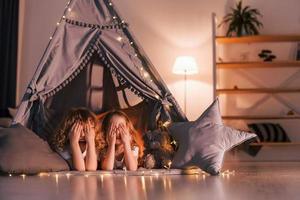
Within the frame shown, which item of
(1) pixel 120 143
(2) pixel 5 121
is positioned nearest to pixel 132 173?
(1) pixel 120 143

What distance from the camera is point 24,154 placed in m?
2.96

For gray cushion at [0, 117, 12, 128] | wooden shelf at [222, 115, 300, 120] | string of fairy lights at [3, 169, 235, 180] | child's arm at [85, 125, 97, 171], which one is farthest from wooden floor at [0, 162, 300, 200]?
wooden shelf at [222, 115, 300, 120]

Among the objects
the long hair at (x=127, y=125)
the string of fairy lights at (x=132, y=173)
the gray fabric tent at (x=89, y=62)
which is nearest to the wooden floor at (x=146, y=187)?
the string of fairy lights at (x=132, y=173)

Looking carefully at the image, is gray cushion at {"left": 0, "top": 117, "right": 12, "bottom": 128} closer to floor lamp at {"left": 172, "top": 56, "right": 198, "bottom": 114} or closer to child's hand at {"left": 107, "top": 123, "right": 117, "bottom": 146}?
child's hand at {"left": 107, "top": 123, "right": 117, "bottom": 146}

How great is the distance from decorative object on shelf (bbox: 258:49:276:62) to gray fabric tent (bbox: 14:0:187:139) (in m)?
1.60

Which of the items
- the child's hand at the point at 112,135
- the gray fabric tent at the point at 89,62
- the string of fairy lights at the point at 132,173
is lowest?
the string of fairy lights at the point at 132,173

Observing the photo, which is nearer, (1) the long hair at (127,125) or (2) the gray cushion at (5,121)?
(1) the long hair at (127,125)

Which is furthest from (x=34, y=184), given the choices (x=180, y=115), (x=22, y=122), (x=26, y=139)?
(x=180, y=115)

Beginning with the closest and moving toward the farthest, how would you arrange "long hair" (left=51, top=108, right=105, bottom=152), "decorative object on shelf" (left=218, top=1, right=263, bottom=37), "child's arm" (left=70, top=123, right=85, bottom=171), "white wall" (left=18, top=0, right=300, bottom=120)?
"child's arm" (left=70, top=123, right=85, bottom=171) < "long hair" (left=51, top=108, right=105, bottom=152) < "decorative object on shelf" (left=218, top=1, right=263, bottom=37) < "white wall" (left=18, top=0, right=300, bottom=120)

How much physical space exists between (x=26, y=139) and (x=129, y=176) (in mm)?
680

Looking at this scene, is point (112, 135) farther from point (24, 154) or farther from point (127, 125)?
point (24, 154)

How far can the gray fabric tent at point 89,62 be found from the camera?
3.50 meters

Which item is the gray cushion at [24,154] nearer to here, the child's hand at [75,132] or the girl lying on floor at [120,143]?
the child's hand at [75,132]

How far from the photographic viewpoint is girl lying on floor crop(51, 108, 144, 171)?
10.3 feet
